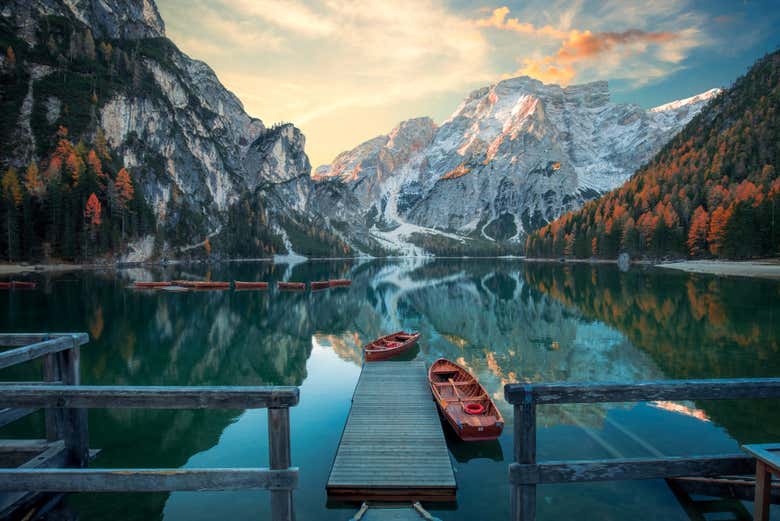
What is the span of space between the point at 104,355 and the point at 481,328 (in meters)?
33.0

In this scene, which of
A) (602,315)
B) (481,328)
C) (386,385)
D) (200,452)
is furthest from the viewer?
(602,315)

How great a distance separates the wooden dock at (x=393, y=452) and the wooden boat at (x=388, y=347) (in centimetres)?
811

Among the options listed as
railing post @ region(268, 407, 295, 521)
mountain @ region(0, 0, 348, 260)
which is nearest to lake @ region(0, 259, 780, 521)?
railing post @ region(268, 407, 295, 521)

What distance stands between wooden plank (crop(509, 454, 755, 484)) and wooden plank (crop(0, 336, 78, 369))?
10.0 m

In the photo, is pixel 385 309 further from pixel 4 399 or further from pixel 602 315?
pixel 4 399

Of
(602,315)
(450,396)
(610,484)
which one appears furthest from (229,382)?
(602,315)

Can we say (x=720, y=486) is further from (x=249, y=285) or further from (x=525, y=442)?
(x=249, y=285)

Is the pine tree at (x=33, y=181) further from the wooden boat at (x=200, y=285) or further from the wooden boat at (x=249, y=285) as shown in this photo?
the wooden boat at (x=249, y=285)

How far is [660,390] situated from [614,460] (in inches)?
59.7

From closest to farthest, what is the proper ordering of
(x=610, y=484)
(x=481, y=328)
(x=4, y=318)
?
(x=610, y=484) → (x=4, y=318) → (x=481, y=328)

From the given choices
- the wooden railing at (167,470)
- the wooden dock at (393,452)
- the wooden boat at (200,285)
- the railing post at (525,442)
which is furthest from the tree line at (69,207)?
the railing post at (525,442)

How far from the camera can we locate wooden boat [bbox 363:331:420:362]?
28656 millimetres

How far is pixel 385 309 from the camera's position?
5888cm

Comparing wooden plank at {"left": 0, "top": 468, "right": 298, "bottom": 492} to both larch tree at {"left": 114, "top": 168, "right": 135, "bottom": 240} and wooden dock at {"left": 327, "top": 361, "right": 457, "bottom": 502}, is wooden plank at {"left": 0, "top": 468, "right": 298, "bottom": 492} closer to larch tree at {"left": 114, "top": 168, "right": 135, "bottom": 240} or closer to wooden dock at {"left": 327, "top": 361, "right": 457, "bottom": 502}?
wooden dock at {"left": 327, "top": 361, "right": 457, "bottom": 502}
